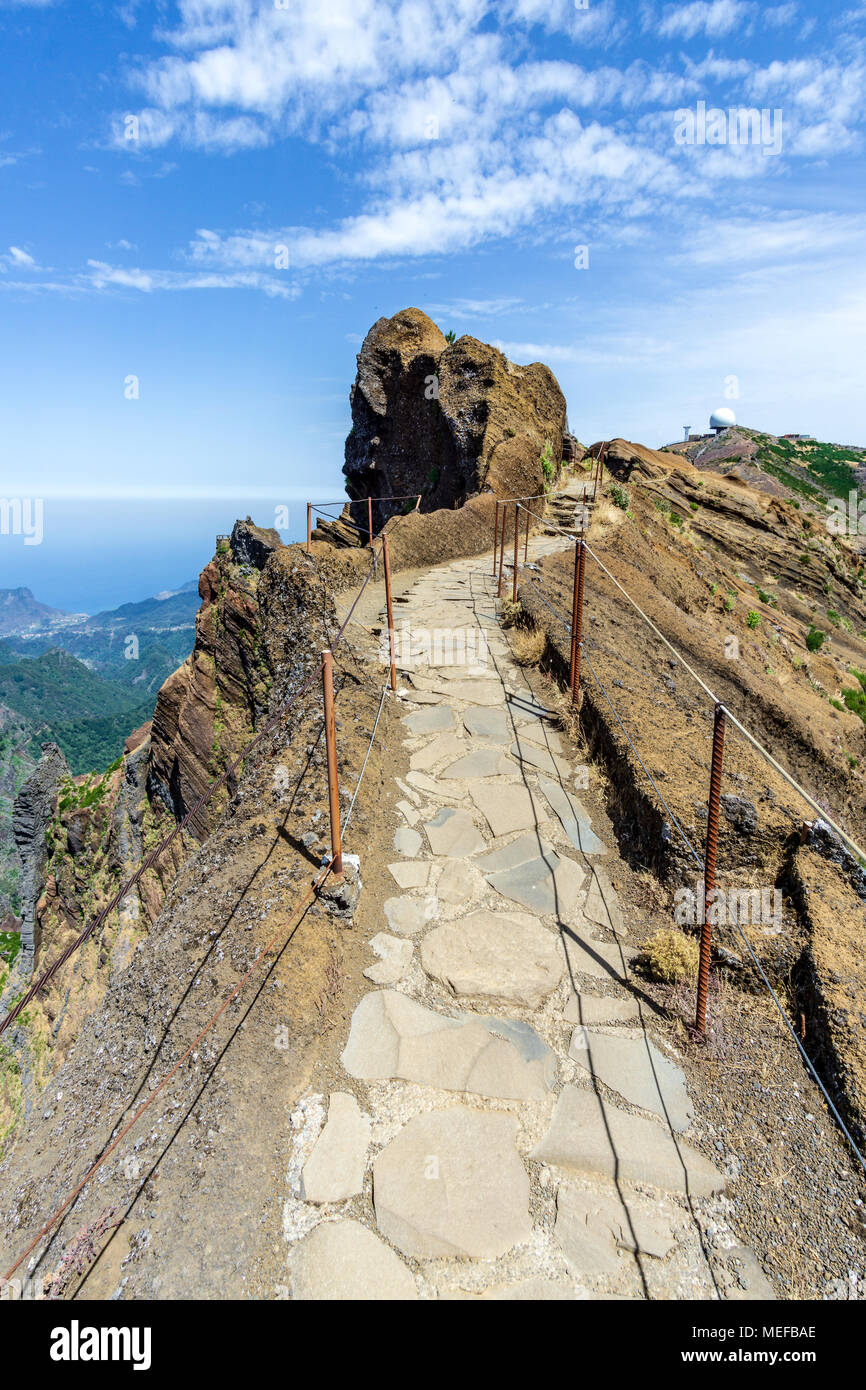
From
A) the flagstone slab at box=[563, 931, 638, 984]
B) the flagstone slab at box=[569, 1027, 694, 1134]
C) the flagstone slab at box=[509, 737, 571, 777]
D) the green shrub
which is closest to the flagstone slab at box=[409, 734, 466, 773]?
the flagstone slab at box=[509, 737, 571, 777]

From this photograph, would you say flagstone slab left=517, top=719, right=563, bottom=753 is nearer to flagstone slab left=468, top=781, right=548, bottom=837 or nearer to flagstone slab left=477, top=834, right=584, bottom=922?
flagstone slab left=468, top=781, right=548, bottom=837

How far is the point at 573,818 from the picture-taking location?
17.3 feet

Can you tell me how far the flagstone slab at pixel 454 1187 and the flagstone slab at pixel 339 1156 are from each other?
92mm

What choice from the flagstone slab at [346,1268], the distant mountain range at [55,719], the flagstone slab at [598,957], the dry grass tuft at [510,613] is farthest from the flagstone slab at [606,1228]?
the distant mountain range at [55,719]

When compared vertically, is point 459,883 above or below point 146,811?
above

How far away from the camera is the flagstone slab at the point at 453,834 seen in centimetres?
494

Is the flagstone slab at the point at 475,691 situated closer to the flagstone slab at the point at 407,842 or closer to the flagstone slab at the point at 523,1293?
the flagstone slab at the point at 407,842

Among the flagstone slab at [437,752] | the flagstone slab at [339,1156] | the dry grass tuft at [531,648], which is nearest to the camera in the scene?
the flagstone slab at [339,1156]

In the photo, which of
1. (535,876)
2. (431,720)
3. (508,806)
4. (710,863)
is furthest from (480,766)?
(710,863)

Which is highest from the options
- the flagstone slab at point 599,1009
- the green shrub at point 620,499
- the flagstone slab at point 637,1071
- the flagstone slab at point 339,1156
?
the green shrub at point 620,499

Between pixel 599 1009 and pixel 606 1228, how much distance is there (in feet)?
3.73

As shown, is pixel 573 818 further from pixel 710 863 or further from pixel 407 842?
pixel 710 863

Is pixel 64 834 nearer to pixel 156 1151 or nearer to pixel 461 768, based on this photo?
pixel 461 768

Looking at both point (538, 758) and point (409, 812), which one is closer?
point (409, 812)
